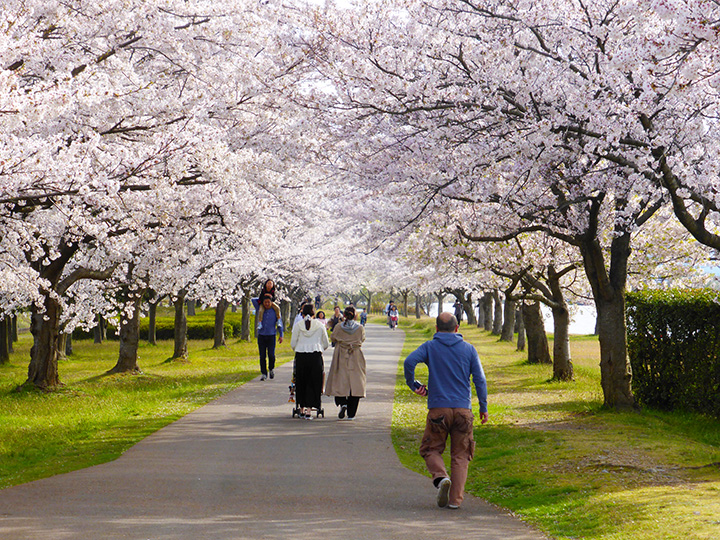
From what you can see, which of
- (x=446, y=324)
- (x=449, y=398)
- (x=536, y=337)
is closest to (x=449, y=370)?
(x=449, y=398)

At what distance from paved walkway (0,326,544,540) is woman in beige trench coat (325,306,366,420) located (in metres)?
1.15

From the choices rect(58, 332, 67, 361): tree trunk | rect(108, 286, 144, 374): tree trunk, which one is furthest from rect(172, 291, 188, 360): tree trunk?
rect(108, 286, 144, 374): tree trunk

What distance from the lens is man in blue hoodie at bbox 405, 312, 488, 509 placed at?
7.05 metres

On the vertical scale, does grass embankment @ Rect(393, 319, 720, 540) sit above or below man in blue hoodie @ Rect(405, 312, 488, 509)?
below

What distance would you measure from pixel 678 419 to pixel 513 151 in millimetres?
5452

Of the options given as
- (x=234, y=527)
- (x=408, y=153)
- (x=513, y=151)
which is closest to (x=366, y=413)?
(x=408, y=153)

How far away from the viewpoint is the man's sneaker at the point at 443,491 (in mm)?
6832

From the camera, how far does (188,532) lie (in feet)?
19.0

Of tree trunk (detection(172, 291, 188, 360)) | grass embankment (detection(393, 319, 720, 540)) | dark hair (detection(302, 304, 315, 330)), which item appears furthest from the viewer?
tree trunk (detection(172, 291, 188, 360))

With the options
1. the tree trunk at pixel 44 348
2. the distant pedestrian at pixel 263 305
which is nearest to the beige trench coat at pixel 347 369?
the distant pedestrian at pixel 263 305

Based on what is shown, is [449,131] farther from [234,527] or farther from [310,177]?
[234,527]

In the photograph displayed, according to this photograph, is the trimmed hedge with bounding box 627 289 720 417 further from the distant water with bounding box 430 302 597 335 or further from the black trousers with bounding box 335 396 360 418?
the distant water with bounding box 430 302 597 335

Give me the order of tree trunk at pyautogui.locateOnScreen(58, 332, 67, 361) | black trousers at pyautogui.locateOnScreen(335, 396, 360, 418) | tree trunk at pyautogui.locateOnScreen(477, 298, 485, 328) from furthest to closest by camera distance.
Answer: tree trunk at pyautogui.locateOnScreen(477, 298, 485, 328), tree trunk at pyautogui.locateOnScreen(58, 332, 67, 361), black trousers at pyautogui.locateOnScreen(335, 396, 360, 418)

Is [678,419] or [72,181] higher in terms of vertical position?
[72,181]
